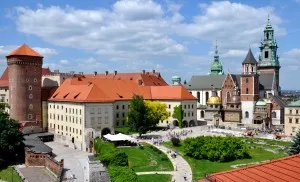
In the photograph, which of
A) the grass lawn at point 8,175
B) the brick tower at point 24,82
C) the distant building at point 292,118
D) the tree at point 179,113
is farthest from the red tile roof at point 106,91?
the distant building at point 292,118

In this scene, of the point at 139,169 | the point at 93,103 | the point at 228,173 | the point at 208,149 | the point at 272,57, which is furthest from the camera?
the point at 272,57

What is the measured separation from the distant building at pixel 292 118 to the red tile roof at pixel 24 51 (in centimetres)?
4795

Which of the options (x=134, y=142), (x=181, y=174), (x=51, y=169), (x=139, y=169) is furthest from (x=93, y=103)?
(x=181, y=174)

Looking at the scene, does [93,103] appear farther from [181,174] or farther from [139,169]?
[181,174]

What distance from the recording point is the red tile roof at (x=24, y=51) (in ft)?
220

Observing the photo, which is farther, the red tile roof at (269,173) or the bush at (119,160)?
the bush at (119,160)

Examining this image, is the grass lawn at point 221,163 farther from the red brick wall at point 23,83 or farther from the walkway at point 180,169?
the red brick wall at point 23,83

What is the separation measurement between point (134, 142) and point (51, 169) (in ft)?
45.7

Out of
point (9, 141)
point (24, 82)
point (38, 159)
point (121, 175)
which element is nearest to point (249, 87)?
point (24, 82)

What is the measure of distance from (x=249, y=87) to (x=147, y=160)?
142ft

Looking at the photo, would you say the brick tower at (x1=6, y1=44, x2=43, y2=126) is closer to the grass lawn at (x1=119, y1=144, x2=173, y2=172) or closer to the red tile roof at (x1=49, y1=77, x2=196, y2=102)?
the red tile roof at (x1=49, y1=77, x2=196, y2=102)

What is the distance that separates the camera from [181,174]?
38.2 metres

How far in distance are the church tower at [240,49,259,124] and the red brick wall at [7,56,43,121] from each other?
44.3 meters

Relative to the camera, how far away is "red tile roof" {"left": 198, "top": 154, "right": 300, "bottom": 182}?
896cm
